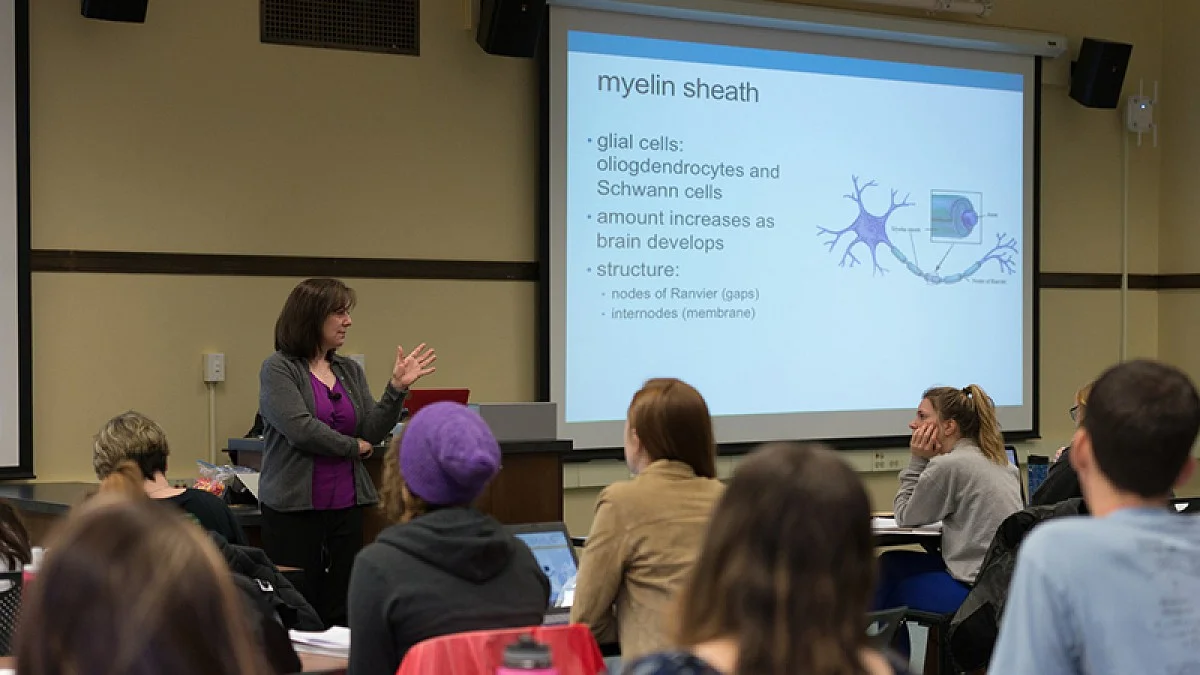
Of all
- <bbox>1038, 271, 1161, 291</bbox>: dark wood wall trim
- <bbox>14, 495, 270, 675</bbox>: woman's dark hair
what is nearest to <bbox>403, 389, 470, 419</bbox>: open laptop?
<bbox>14, 495, 270, 675</bbox>: woman's dark hair

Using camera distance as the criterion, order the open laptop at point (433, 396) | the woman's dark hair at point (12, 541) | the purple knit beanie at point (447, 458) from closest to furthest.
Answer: the purple knit beanie at point (447, 458) < the woman's dark hair at point (12, 541) < the open laptop at point (433, 396)

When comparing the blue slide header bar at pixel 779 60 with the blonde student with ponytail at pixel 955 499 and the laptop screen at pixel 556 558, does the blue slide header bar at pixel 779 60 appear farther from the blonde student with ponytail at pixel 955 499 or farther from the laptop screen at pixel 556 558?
the laptop screen at pixel 556 558

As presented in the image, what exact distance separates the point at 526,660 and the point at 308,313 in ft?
9.45

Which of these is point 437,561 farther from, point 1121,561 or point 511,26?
point 511,26

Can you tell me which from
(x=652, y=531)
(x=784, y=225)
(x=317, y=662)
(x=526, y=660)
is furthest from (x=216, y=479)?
(x=526, y=660)

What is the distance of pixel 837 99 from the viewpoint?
702 cm

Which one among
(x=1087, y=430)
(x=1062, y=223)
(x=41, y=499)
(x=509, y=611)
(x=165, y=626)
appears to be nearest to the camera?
(x=165, y=626)

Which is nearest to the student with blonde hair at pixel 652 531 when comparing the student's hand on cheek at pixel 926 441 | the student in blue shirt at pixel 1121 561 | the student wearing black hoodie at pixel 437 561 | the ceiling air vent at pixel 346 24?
the student wearing black hoodie at pixel 437 561

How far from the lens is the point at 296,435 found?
4.11m

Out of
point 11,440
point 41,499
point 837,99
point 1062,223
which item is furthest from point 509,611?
point 1062,223

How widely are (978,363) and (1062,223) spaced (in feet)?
3.49

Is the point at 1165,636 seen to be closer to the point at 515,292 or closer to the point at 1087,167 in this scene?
the point at 515,292

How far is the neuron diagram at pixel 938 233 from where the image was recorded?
7.09 metres

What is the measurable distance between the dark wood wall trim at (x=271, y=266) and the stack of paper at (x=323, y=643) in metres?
3.03
